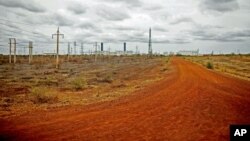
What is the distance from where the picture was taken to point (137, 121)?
10.5m

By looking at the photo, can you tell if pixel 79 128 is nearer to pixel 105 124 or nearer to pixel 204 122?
pixel 105 124

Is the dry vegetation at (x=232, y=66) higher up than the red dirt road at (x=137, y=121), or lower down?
higher up

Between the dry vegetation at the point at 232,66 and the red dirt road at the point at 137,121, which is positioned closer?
the red dirt road at the point at 137,121

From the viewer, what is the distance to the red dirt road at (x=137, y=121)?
8.64 metres

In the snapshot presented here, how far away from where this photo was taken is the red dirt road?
340 inches

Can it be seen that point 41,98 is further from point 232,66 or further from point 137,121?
point 232,66

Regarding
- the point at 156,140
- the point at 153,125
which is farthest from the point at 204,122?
the point at 156,140

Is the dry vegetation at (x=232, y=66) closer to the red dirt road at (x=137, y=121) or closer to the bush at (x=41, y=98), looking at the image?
the red dirt road at (x=137, y=121)

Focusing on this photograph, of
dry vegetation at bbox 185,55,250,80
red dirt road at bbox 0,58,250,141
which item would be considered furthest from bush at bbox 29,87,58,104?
dry vegetation at bbox 185,55,250,80

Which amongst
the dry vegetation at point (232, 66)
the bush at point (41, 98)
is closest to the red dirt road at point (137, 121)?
the bush at point (41, 98)

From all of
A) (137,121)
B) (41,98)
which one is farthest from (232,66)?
(137,121)

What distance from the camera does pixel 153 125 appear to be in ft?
32.5

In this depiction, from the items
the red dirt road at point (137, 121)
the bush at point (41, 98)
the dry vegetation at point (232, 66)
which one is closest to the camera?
the red dirt road at point (137, 121)

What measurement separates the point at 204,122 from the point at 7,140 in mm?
6419
